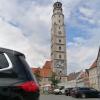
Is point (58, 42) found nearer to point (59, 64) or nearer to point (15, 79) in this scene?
point (59, 64)

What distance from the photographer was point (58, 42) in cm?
16625

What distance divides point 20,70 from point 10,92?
404 mm

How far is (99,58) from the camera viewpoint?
332 ft

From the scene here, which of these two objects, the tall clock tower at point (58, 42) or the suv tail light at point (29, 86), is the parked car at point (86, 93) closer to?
the suv tail light at point (29, 86)

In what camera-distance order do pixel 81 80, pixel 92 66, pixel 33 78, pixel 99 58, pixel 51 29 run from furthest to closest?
pixel 51 29
pixel 81 80
pixel 92 66
pixel 99 58
pixel 33 78

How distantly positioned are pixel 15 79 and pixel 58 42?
161 meters

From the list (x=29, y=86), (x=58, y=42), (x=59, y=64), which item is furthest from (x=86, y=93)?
(x=58, y=42)

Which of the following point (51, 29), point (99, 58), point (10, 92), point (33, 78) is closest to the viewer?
point (10, 92)

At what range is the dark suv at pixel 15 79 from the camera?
5047 millimetres

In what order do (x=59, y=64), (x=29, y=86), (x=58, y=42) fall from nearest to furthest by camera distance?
1. (x=29, y=86)
2. (x=59, y=64)
3. (x=58, y=42)

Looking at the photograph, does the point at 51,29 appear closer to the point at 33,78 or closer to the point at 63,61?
the point at 63,61

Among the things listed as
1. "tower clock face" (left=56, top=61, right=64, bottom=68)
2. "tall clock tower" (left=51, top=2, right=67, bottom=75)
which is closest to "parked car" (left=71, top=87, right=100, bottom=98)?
"tall clock tower" (left=51, top=2, right=67, bottom=75)

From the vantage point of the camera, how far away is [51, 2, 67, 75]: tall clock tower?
16062 centimetres

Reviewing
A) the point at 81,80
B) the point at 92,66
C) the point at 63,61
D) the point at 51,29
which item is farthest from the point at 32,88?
the point at 51,29
